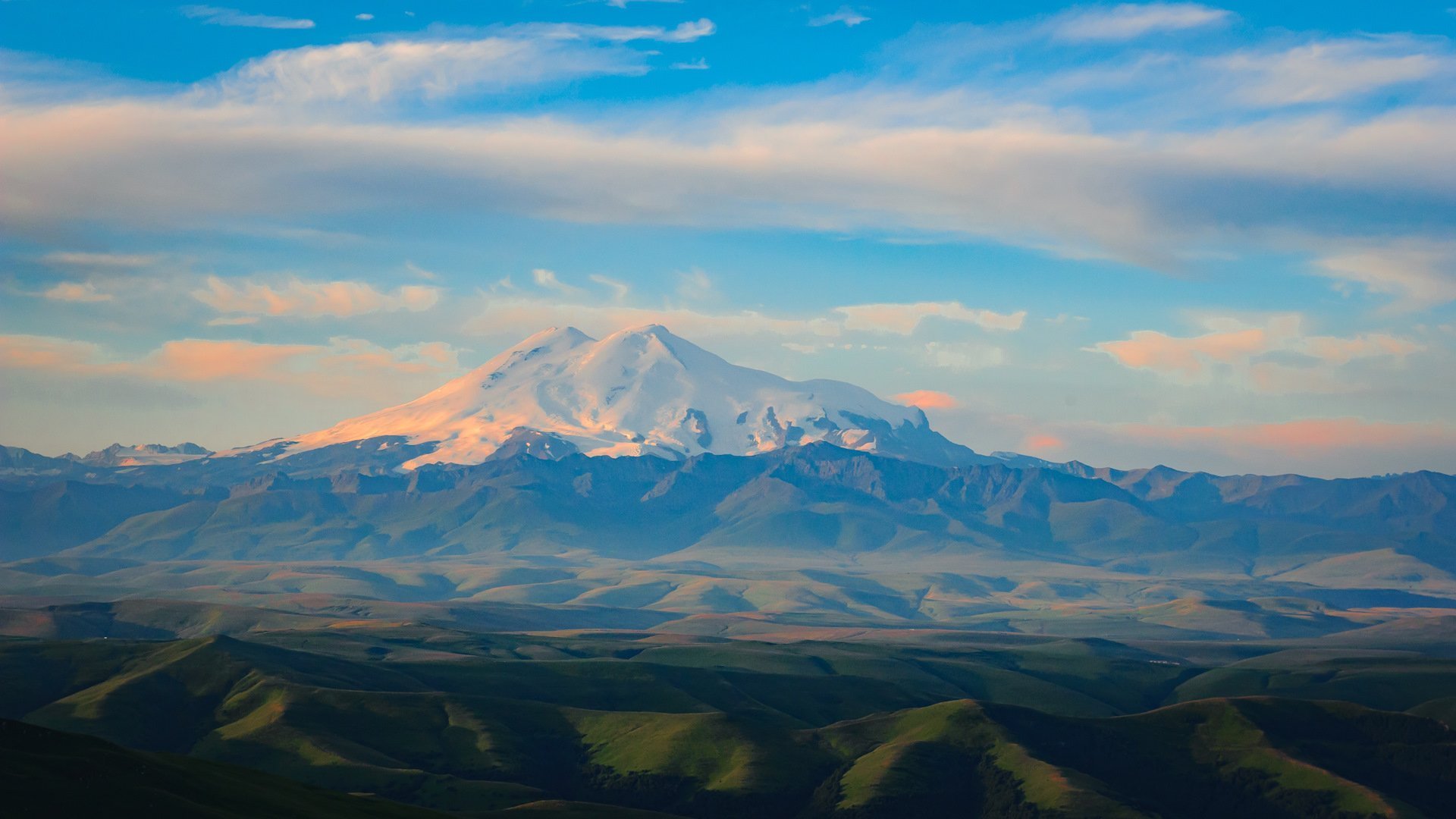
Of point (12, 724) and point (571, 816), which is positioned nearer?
point (12, 724)

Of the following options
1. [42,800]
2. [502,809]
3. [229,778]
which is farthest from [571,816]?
[42,800]

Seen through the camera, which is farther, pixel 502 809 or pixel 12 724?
pixel 502 809

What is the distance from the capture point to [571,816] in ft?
646

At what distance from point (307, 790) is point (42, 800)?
36.7m

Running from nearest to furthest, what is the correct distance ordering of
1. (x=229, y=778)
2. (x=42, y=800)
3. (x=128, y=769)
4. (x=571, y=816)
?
(x=42, y=800)
(x=128, y=769)
(x=229, y=778)
(x=571, y=816)

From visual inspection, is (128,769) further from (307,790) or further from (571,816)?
(571,816)

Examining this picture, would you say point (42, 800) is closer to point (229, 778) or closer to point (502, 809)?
point (229, 778)

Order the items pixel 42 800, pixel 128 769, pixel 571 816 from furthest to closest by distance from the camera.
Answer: pixel 571 816 → pixel 128 769 → pixel 42 800

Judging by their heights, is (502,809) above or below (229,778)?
below

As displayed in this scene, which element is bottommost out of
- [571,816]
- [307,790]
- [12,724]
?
[571,816]

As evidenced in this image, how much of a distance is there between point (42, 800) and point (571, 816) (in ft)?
292

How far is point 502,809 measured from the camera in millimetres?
199375

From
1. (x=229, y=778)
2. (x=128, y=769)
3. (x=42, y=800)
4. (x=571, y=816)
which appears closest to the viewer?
(x=42, y=800)

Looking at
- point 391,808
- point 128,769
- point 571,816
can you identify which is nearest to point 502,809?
point 571,816
